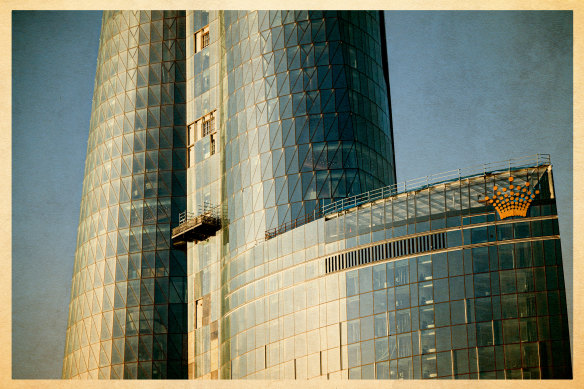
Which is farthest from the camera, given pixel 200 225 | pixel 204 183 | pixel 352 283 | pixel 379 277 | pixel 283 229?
pixel 204 183

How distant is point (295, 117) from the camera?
4033 inches

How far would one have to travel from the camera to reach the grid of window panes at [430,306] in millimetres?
70562

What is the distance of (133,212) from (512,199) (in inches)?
2471

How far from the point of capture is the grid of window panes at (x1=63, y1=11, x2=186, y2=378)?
376 ft

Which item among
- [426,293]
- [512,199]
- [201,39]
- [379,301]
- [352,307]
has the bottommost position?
[352,307]

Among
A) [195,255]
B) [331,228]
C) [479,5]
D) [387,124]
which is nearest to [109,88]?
[195,255]

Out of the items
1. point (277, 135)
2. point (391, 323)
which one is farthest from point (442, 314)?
point (277, 135)

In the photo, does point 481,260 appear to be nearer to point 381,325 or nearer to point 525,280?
point 525,280

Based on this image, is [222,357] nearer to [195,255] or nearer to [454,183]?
[195,255]

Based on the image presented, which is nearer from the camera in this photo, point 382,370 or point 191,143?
point 382,370

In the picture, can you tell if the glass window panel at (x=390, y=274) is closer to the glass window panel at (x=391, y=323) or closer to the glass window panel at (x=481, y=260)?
the glass window panel at (x=391, y=323)

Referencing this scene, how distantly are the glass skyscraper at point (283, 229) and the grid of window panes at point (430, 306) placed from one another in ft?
0.49

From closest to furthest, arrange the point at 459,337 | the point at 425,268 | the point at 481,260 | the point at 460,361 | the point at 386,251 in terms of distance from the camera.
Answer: the point at 460,361 → the point at 459,337 → the point at 481,260 → the point at 425,268 → the point at 386,251

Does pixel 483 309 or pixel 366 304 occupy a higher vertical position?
pixel 366 304
